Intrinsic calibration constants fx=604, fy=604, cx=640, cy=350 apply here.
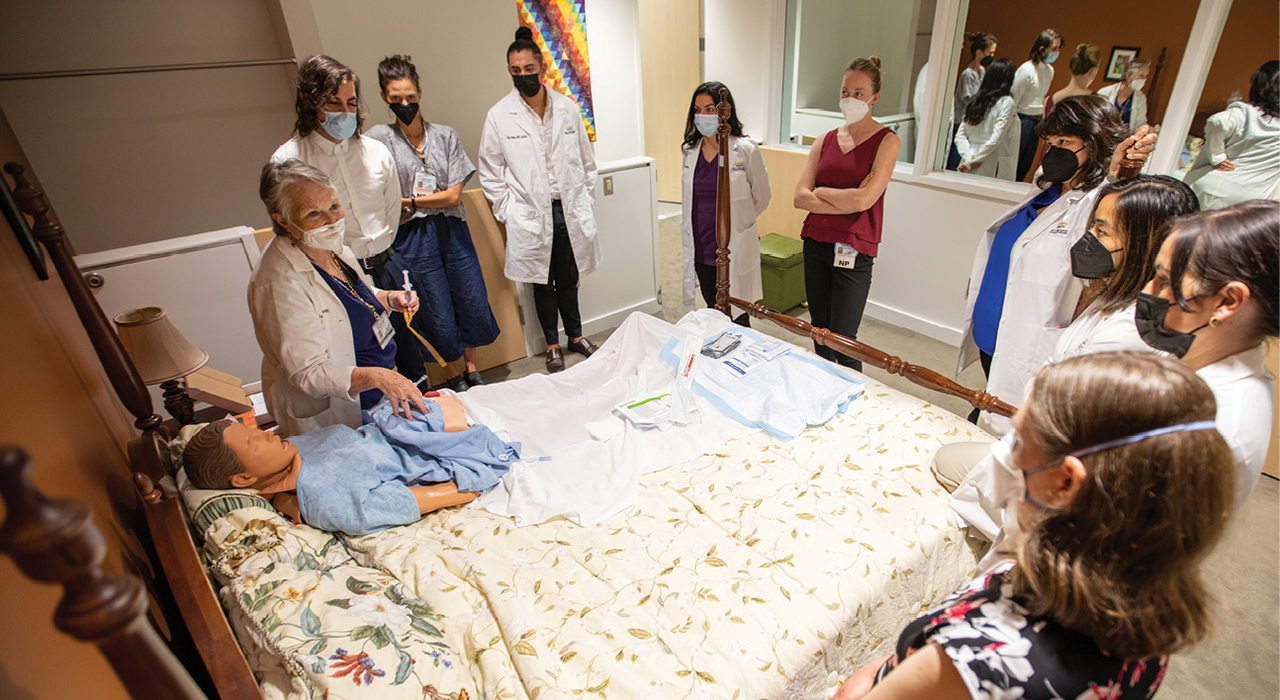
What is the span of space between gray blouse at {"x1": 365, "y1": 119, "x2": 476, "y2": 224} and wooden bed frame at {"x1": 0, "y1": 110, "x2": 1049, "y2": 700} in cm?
123

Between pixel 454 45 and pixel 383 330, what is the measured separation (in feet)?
6.25

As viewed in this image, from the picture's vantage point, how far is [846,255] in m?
2.55

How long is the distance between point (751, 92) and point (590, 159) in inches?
69.2

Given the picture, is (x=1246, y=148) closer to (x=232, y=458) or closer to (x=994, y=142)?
(x=994, y=142)

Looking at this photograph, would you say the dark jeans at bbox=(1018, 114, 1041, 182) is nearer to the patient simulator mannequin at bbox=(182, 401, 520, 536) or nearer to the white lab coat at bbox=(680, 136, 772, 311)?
the white lab coat at bbox=(680, 136, 772, 311)

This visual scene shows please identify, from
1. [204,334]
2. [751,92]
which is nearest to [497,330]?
[204,334]

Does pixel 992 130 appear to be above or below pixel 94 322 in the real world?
above

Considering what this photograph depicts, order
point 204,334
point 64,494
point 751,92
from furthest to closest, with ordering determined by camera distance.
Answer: point 751,92, point 204,334, point 64,494

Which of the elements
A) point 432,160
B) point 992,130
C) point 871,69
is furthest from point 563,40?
point 992,130

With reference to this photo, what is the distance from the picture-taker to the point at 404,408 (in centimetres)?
182

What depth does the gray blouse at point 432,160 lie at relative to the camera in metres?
2.71

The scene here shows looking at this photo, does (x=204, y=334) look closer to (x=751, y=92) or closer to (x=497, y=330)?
(x=497, y=330)

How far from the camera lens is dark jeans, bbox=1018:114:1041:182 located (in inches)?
126

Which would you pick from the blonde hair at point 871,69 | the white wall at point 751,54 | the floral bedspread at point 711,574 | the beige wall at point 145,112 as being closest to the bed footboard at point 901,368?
the floral bedspread at point 711,574
